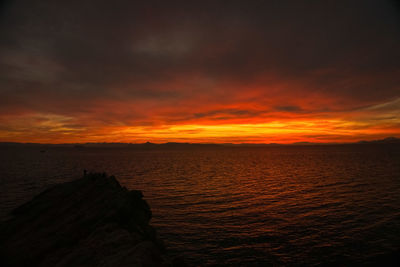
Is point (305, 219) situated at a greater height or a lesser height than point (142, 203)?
lesser

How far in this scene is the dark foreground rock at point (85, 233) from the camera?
32.2 feet

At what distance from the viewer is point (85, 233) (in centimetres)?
1342

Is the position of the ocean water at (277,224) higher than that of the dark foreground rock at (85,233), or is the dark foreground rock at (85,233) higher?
the dark foreground rock at (85,233)

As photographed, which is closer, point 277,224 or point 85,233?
point 85,233

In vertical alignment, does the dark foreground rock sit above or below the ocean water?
above

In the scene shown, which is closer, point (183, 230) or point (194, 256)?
point (194, 256)

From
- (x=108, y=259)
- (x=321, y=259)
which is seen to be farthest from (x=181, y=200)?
(x=108, y=259)

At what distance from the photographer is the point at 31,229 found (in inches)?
637

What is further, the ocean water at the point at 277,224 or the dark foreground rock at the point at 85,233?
the ocean water at the point at 277,224

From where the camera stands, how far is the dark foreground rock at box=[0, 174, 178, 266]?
9805 mm

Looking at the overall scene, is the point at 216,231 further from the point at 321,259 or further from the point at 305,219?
the point at 305,219

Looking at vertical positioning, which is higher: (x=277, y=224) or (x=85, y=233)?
(x=85, y=233)

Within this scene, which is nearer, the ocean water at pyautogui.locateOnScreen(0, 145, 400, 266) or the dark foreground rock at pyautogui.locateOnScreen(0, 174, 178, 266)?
the dark foreground rock at pyautogui.locateOnScreen(0, 174, 178, 266)

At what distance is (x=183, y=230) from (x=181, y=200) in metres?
10.6
